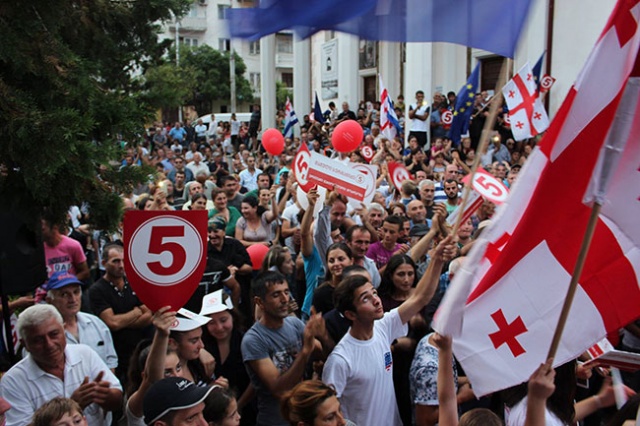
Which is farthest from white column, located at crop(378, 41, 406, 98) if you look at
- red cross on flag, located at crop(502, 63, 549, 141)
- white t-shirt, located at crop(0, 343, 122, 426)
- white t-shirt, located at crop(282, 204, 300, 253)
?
white t-shirt, located at crop(0, 343, 122, 426)

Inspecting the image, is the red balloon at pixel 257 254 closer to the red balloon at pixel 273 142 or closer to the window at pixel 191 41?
the red balloon at pixel 273 142

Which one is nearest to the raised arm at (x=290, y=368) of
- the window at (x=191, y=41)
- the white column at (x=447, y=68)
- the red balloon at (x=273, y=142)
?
the red balloon at (x=273, y=142)

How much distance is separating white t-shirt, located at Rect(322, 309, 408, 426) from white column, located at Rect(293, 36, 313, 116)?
2342 cm

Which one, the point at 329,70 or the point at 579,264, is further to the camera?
the point at 329,70

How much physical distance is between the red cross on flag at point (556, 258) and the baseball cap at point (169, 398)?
4.02 ft

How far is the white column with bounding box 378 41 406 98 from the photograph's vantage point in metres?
26.2

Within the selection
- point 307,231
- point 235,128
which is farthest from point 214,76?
point 307,231

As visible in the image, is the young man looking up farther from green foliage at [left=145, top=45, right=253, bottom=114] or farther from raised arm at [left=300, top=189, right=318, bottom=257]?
green foliage at [left=145, top=45, right=253, bottom=114]

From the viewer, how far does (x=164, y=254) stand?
373 centimetres

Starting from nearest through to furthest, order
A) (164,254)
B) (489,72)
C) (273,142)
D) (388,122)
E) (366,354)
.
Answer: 1. (164,254)
2. (366,354)
3. (273,142)
4. (388,122)
5. (489,72)

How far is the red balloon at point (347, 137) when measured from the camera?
10102 millimetres

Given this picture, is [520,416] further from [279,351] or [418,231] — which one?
[418,231]

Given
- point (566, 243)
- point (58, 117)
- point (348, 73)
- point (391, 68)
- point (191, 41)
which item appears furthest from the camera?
point (191, 41)

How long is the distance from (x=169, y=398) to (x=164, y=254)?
0.87 meters
